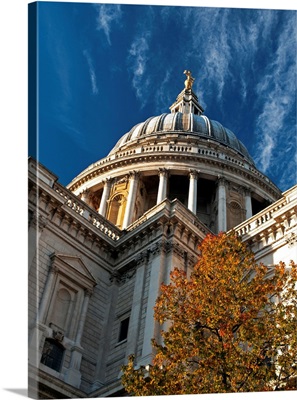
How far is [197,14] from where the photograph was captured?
15.4 m

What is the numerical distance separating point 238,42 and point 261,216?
8.60 m

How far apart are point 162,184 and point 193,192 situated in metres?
2.28

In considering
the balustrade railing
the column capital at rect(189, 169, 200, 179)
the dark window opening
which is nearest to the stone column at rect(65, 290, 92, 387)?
the dark window opening

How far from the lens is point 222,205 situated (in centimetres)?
3738

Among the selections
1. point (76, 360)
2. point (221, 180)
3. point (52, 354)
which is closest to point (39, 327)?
point (52, 354)

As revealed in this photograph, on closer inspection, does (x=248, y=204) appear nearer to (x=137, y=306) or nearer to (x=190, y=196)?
(x=190, y=196)

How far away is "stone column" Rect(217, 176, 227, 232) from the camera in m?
35.8

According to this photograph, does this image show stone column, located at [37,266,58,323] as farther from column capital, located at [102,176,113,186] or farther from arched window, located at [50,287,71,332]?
column capital, located at [102,176,113,186]

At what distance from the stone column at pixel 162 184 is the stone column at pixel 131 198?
6.01 ft

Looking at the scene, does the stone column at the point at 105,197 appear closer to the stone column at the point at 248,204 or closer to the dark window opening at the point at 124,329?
the stone column at the point at 248,204

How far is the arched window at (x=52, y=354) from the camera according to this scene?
750 inches

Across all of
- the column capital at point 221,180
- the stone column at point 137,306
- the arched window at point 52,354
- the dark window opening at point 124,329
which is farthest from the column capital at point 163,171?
the arched window at point 52,354
